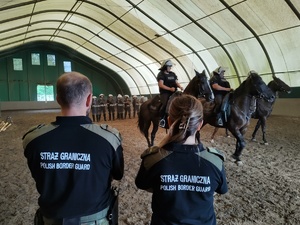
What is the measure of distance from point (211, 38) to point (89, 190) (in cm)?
1467

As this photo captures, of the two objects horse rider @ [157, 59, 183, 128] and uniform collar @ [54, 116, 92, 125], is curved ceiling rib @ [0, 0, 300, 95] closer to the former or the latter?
horse rider @ [157, 59, 183, 128]

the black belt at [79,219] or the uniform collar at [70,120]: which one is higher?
the uniform collar at [70,120]

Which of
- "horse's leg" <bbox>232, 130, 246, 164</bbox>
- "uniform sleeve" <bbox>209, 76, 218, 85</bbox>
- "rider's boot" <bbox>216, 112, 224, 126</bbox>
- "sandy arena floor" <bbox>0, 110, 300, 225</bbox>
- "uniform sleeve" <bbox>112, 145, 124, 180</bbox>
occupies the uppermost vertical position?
"uniform sleeve" <bbox>209, 76, 218, 85</bbox>

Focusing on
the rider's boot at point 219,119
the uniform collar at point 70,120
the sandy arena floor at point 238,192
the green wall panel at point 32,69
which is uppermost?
the green wall panel at point 32,69

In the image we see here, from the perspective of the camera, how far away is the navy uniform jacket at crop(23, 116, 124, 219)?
147 centimetres

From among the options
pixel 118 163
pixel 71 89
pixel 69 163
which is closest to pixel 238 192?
pixel 118 163

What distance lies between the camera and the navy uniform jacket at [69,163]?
1.47 meters

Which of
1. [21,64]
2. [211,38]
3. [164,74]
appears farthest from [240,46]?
[21,64]

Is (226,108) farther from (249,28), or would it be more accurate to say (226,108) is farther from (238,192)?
(249,28)

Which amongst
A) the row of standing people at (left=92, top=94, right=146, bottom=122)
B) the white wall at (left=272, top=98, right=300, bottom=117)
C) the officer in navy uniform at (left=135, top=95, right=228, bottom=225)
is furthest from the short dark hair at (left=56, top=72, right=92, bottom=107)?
the white wall at (left=272, top=98, right=300, bottom=117)

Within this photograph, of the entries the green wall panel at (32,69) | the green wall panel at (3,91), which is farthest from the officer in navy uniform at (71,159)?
the green wall panel at (3,91)

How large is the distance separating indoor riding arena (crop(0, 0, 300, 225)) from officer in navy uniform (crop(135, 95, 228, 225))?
5.83 ft

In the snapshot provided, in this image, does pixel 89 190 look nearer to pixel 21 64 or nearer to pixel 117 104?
pixel 117 104

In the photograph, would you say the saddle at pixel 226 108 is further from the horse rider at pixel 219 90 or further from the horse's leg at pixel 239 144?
the horse's leg at pixel 239 144
